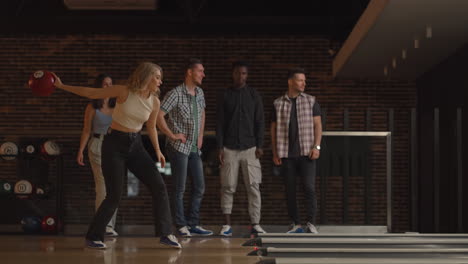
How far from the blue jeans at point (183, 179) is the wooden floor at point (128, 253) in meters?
0.52

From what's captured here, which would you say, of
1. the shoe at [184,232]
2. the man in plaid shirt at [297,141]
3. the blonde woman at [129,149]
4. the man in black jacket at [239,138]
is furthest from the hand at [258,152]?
the blonde woman at [129,149]

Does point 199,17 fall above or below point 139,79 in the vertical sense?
above

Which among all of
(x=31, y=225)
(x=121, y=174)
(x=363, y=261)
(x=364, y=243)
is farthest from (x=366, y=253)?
(x=31, y=225)

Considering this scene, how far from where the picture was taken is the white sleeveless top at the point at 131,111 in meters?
4.44

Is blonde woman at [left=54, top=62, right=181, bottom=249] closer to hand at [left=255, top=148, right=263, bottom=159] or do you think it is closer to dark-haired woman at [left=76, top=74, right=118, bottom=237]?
dark-haired woman at [left=76, top=74, right=118, bottom=237]

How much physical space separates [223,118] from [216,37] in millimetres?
3721

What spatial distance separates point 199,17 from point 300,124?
11.7 feet

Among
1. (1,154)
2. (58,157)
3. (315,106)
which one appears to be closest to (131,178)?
(58,157)

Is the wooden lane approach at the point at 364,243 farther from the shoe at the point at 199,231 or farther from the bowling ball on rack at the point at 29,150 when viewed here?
the bowling ball on rack at the point at 29,150

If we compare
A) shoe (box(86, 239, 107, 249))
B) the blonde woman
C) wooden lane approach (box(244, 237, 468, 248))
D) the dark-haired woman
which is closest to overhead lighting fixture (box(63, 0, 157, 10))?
the dark-haired woman

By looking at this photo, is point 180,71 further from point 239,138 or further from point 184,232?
point 184,232

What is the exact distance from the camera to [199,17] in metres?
9.45

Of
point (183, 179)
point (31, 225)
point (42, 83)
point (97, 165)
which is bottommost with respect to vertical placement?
point (31, 225)

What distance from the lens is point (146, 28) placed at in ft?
31.6
